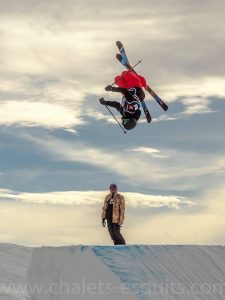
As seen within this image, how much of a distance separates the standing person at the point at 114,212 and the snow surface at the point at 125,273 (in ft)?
4.99

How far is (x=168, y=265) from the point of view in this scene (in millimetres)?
15648

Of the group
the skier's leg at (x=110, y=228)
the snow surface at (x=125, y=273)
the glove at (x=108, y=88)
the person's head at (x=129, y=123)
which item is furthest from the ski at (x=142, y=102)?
the snow surface at (x=125, y=273)

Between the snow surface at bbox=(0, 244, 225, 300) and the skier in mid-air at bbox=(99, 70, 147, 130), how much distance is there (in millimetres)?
3547

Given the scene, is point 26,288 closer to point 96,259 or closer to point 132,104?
point 96,259

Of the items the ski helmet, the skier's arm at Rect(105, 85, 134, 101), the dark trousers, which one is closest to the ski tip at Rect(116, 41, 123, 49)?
the skier's arm at Rect(105, 85, 134, 101)

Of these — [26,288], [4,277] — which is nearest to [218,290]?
[26,288]

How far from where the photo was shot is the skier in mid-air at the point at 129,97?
57.1ft

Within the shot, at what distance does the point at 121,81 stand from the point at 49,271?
540cm

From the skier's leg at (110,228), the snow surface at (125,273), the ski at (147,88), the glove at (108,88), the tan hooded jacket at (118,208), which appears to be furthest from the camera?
the ski at (147,88)

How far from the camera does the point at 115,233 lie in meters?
17.0

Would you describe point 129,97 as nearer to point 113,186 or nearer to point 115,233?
point 113,186

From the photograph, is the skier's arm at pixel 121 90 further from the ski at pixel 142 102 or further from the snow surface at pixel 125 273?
the snow surface at pixel 125 273

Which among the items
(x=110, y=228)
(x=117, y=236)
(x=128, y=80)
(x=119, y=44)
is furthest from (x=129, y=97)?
(x=117, y=236)

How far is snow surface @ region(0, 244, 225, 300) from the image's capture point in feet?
47.7
